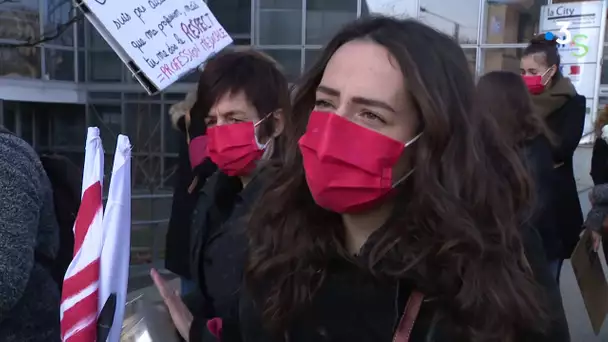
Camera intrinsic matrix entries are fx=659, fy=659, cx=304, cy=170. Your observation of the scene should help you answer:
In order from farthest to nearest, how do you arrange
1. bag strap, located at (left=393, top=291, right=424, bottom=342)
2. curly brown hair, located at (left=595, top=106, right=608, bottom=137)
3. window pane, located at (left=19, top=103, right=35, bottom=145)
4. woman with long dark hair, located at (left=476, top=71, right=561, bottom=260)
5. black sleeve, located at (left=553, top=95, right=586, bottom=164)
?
window pane, located at (left=19, top=103, right=35, bottom=145) < curly brown hair, located at (left=595, top=106, right=608, bottom=137) < black sleeve, located at (left=553, top=95, right=586, bottom=164) < woman with long dark hair, located at (left=476, top=71, right=561, bottom=260) < bag strap, located at (left=393, top=291, right=424, bottom=342)

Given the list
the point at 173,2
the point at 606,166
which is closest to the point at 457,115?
the point at 173,2

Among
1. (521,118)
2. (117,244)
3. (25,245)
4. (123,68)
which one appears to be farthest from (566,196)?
(123,68)

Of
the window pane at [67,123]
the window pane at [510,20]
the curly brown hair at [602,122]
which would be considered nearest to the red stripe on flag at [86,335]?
the curly brown hair at [602,122]

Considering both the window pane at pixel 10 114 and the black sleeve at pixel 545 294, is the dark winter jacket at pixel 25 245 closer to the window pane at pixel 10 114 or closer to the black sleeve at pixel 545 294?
the black sleeve at pixel 545 294

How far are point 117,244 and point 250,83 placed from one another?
3.10 ft

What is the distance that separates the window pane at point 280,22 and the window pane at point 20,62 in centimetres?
415

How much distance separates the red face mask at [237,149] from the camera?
2.50m

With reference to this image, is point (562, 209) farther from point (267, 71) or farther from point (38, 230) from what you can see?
point (38, 230)

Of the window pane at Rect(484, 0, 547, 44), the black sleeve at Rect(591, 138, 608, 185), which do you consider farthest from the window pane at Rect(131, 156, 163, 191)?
the black sleeve at Rect(591, 138, 608, 185)

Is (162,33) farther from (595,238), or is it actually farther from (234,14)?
(234,14)

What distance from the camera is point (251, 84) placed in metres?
2.57

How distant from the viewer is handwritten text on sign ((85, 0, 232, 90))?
349 cm

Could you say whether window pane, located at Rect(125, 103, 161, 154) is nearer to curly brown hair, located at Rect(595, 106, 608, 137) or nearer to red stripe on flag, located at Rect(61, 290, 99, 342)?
curly brown hair, located at Rect(595, 106, 608, 137)

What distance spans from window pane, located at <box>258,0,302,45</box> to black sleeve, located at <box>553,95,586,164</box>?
25.9 ft
